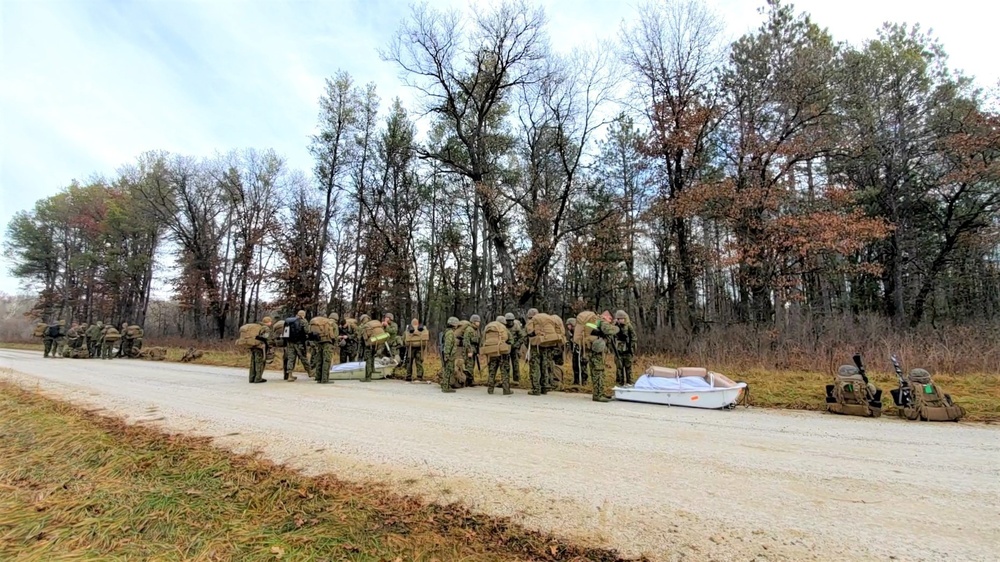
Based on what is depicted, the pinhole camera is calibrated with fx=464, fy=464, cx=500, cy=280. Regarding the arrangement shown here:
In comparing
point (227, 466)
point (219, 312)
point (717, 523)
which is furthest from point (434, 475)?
point (219, 312)

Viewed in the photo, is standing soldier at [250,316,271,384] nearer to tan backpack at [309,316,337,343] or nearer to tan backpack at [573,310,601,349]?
tan backpack at [309,316,337,343]

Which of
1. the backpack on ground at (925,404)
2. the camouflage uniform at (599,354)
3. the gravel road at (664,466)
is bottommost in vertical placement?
the gravel road at (664,466)

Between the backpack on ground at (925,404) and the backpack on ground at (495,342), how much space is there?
741 cm

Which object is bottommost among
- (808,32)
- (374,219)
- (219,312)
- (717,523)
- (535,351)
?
(717,523)

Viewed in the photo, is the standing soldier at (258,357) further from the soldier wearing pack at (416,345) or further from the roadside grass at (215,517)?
the roadside grass at (215,517)

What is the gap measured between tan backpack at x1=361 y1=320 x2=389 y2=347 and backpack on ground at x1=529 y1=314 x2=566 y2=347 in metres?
5.13

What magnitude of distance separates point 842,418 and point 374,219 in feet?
95.7

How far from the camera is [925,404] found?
7.60 m

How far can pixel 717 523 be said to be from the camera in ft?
11.5

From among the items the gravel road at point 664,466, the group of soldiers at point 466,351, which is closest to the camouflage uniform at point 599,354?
the group of soldiers at point 466,351

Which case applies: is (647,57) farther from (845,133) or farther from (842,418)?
(842,418)

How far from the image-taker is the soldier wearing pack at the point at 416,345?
1383cm

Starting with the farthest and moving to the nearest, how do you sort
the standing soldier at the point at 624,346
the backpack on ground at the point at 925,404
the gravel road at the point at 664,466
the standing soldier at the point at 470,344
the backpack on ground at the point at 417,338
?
the backpack on ground at the point at 417,338, the standing soldier at the point at 470,344, the standing soldier at the point at 624,346, the backpack on ground at the point at 925,404, the gravel road at the point at 664,466

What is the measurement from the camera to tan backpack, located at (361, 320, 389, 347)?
1391cm
